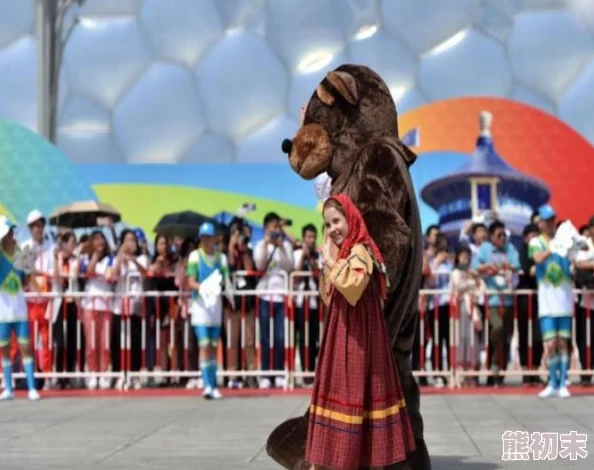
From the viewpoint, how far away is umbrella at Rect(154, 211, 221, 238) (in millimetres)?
13955

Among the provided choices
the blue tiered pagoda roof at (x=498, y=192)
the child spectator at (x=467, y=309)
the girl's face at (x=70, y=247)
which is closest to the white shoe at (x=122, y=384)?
the girl's face at (x=70, y=247)

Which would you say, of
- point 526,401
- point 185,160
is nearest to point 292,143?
point 526,401

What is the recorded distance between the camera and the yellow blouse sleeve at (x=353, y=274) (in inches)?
216

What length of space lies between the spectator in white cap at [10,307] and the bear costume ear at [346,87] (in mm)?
5666

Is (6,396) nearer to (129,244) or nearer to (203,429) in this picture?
(129,244)

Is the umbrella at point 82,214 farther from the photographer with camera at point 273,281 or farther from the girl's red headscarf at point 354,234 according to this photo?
the girl's red headscarf at point 354,234

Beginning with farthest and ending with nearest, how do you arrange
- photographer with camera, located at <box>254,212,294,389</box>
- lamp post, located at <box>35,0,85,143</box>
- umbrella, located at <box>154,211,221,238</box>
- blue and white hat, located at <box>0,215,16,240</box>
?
lamp post, located at <box>35,0,85,143</box> < umbrella, located at <box>154,211,221,238</box> < photographer with camera, located at <box>254,212,294,389</box> < blue and white hat, located at <box>0,215,16,240</box>

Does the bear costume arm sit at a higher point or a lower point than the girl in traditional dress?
higher

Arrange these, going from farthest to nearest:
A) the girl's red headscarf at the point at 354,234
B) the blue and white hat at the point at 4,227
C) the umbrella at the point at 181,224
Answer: the umbrella at the point at 181,224, the blue and white hat at the point at 4,227, the girl's red headscarf at the point at 354,234

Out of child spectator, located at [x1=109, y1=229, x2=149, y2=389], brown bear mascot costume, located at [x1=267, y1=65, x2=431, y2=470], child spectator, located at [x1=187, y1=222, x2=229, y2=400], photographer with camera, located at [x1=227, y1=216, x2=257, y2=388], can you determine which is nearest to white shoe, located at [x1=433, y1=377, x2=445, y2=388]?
photographer with camera, located at [x1=227, y1=216, x2=257, y2=388]

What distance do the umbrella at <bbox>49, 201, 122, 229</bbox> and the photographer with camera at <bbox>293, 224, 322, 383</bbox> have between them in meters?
2.81

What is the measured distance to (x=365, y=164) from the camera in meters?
5.91

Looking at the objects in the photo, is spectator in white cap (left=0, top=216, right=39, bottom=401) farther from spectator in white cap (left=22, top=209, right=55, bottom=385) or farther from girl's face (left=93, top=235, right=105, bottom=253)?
girl's face (left=93, top=235, right=105, bottom=253)

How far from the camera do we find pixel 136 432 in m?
8.49
